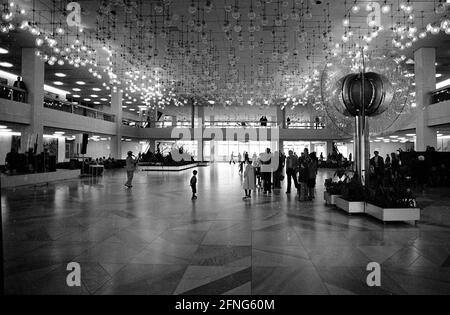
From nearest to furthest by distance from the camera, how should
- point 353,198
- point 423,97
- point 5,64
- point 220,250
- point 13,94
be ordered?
point 220,250, point 353,198, point 13,94, point 423,97, point 5,64

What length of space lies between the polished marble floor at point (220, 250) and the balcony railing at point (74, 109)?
46.6ft

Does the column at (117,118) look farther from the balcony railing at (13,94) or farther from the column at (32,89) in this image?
the balcony railing at (13,94)

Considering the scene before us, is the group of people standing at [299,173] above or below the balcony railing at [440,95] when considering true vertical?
below

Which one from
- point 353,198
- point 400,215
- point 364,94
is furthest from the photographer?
point 353,198

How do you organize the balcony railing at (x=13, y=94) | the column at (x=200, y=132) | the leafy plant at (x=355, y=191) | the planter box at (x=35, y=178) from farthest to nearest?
the column at (x=200, y=132)
the balcony railing at (x=13, y=94)
the planter box at (x=35, y=178)
the leafy plant at (x=355, y=191)

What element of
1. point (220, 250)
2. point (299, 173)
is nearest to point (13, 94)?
point (299, 173)

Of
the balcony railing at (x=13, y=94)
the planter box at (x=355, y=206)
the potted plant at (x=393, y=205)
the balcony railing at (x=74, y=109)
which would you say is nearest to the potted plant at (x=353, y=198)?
the planter box at (x=355, y=206)

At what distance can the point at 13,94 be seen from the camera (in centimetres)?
1742

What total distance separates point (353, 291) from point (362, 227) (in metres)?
3.42

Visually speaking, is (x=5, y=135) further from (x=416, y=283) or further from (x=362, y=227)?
(x=416, y=283)

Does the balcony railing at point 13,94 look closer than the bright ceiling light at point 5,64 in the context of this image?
Yes

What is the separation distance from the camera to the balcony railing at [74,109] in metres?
20.8

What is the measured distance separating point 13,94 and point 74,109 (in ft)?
20.4

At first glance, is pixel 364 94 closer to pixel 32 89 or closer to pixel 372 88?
pixel 372 88
